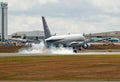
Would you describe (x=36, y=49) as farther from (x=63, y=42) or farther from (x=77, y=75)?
(x=77, y=75)

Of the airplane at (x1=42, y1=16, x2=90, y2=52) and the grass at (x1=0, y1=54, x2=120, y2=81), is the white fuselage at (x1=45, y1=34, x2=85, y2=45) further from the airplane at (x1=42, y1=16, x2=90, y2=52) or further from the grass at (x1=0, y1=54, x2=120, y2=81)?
the grass at (x1=0, y1=54, x2=120, y2=81)

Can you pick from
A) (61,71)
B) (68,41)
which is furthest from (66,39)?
(61,71)

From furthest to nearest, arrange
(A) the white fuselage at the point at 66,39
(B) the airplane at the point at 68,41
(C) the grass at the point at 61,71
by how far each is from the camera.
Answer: (A) the white fuselage at the point at 66,39 < (B) the airplane at the point at 68,41 < (C) the grass at the point at 61,71

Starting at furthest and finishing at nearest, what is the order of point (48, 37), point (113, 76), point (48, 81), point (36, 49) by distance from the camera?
point (48, 37), point (36, 49), point (113, 76), point (48, 81)

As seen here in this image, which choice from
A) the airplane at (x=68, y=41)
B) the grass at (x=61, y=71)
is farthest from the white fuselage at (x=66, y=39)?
the grass at (x=61, y=71)

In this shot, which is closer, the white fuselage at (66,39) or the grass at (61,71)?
the grass at (61,71)

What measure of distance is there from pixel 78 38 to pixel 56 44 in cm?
668

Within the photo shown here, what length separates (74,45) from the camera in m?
112

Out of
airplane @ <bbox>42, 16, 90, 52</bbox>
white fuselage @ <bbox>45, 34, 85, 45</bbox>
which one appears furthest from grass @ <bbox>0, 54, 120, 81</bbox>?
white fuselage @ <bbox>45, 34, 85, 45</bbox>

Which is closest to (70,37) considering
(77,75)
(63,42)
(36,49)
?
(63,42)

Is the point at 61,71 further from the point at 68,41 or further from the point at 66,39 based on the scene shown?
the point at 66,39

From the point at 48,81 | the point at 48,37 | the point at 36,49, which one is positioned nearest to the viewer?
the point at 48,81

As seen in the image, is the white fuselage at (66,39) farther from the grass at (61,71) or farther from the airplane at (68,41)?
the grass at (61,71)

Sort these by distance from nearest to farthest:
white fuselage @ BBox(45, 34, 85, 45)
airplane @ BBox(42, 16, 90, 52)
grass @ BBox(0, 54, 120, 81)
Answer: grass @ BBox(0, 54, 120, 81), airplane @ BBox(42, 16, 90, 52), white fuselage @ BBox(45, 34, 85, 45)
